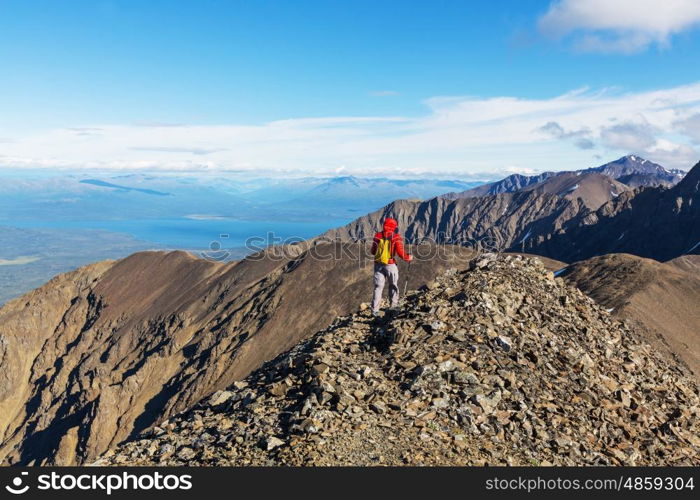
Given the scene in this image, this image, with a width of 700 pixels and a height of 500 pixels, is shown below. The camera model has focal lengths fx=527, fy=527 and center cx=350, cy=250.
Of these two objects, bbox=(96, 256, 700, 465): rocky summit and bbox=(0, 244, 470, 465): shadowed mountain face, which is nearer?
bbox=(96, 256, 700, 465): rocky summit

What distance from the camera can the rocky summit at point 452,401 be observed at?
380 inches

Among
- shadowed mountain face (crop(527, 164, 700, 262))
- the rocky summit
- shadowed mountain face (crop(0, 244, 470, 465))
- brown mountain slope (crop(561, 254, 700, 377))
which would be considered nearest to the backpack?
the rocky summit

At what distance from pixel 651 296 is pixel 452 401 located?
43.1 m

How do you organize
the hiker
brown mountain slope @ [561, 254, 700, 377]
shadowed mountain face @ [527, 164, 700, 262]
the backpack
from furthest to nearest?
shadowed mountain face @ [527, 164, 700, 262] < brown mountain slope @ [561, 254, 700, 377] < the backpack < the hiker

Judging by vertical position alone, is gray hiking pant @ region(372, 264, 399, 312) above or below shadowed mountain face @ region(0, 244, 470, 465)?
above

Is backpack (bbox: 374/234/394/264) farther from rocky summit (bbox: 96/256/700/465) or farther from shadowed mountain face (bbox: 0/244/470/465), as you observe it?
shadowed mountain face (bbox: 0/244/470/465)

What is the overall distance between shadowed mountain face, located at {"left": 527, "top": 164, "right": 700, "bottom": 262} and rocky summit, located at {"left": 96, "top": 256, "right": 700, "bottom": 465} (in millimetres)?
117594

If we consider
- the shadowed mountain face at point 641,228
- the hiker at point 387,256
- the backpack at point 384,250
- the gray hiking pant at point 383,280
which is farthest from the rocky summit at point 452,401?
the shadowed mountain face at point 641,228

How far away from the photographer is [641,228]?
134 metres

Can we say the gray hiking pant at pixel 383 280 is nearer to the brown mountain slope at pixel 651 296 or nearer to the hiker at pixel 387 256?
the hiker at pixel 387 256

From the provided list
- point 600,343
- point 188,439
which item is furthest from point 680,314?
point 188,439

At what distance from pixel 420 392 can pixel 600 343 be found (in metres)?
7.46

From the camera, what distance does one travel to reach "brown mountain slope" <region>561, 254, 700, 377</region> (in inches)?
1505

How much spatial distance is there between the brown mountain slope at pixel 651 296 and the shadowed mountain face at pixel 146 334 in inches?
596
